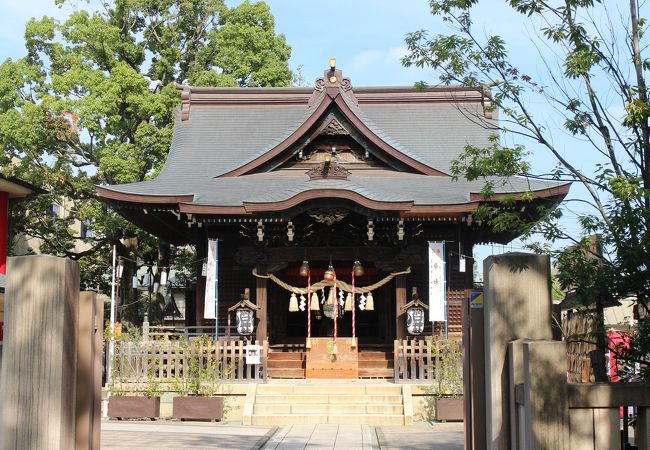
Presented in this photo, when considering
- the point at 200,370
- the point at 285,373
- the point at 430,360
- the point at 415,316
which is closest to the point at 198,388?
the point at 200,370

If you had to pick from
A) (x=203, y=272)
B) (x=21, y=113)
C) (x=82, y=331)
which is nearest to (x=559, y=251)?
(x=82, y=331)

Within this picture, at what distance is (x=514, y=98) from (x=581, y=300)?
2.44m

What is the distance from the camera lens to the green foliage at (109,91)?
29375 millimetres

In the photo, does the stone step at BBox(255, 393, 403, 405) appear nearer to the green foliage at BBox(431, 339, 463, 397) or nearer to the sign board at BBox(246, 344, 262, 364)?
the sign board at BBox(246, 344, 262, 364)

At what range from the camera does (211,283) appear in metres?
20.2

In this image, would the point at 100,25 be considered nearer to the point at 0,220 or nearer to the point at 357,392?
the point at 0,220

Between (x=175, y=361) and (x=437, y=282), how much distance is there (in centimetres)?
609

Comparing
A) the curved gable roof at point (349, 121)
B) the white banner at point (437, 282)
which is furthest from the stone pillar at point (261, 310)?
the white banner at point (437, 282)

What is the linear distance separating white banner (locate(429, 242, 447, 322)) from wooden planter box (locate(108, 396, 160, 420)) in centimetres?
645

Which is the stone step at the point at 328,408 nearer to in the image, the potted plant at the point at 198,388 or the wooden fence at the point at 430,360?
the potted plant at the point at 198,388

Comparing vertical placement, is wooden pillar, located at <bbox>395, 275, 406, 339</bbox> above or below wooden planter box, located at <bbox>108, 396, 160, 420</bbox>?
above

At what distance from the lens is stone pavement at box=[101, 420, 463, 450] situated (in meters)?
13.1

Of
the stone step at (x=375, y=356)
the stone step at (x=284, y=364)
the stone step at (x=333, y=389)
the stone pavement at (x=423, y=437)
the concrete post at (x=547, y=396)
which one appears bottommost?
the stone pavement at (x=423, y=437)

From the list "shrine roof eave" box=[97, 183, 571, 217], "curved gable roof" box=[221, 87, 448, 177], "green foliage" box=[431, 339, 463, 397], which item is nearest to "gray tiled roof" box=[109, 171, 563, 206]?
"shrine roof eave" box=[97, 183, 571, 217]
